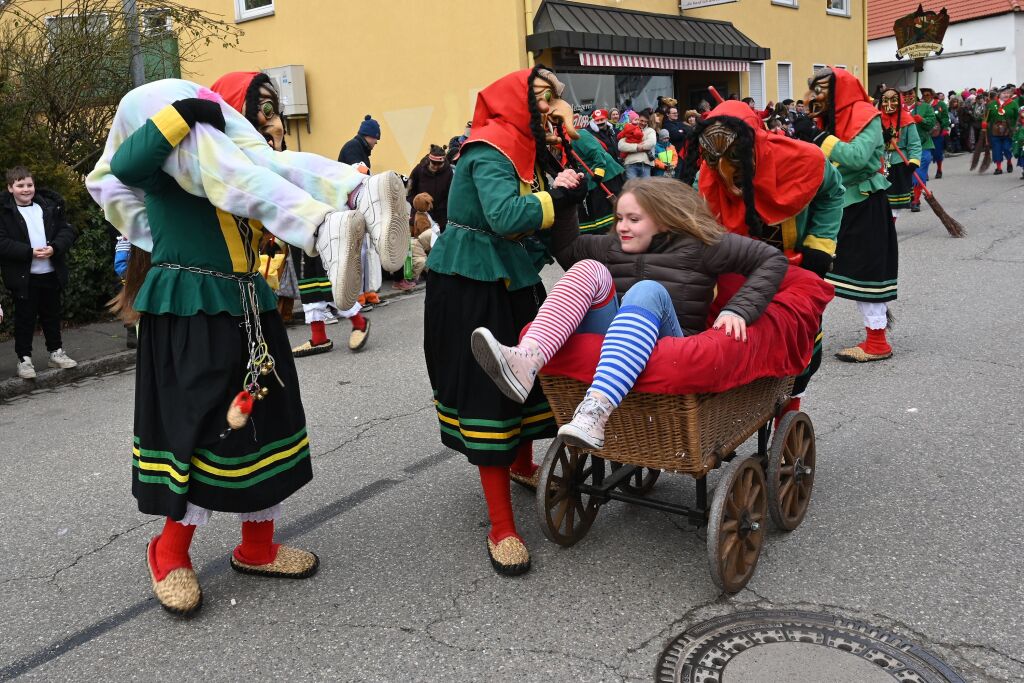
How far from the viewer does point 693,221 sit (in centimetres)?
342

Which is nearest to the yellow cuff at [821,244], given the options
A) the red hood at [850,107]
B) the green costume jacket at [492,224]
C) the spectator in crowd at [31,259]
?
the green costume jacket at [492,224]

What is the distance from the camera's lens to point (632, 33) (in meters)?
15.9

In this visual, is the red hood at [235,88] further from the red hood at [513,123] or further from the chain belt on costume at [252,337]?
the red hood at [513,123]

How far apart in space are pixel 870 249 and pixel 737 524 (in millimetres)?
3672

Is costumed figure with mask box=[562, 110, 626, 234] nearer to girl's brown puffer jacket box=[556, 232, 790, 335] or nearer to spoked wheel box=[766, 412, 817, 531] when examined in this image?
girl's brown puffer jacket box=[556, 232, 790, 335]

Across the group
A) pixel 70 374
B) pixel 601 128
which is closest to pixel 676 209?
pixel 70 374

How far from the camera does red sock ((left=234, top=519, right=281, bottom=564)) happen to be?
3.61m

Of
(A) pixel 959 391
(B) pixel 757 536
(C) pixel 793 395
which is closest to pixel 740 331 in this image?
(B) pixel 757 536

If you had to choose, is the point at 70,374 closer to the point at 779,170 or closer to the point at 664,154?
the point at 779,170

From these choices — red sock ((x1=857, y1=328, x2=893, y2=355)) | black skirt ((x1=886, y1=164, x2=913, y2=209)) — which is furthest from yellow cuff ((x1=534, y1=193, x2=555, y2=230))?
black skirt ((x1=886, y1=164, x2=913, y2=209))

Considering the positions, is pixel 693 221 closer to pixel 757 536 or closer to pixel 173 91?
pixel 757 536

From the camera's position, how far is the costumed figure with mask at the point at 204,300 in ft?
9.34

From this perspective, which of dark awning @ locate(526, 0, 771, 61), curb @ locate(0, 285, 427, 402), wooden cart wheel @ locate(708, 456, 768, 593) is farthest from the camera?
dark awning @ locate(526, 0, 771, 61)

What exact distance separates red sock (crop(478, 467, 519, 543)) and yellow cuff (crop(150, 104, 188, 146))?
1656mm
